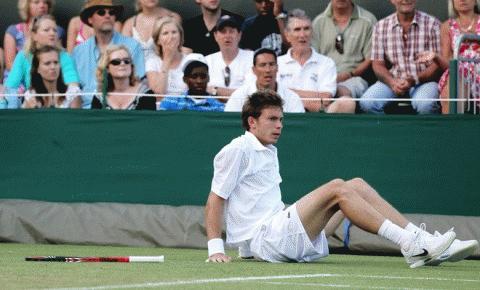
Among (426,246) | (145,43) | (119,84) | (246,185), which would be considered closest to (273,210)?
(246,185)

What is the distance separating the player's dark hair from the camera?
31.0ft

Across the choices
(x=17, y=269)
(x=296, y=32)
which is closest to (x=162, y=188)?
(x=296, y=32)

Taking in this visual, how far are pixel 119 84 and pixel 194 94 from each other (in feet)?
2.83

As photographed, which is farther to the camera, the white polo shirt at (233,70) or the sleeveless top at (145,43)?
the sleeveless top at (145,43)

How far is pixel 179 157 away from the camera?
13.2m

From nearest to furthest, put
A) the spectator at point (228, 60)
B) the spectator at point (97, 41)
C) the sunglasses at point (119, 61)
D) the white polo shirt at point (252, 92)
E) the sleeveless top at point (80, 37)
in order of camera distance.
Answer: the white polo shirt at point (252, 92)
the sunglasses at point (119, 61)
the spectator at point (228, 60)
the spectator at point (97, 41)
the sleeveless top at point (80, 37)

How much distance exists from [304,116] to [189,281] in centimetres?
543

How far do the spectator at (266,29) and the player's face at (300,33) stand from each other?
58cm

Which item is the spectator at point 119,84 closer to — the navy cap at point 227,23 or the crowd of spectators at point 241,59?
the crowd of spectators at point 241,59

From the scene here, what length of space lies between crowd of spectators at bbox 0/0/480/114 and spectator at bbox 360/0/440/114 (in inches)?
0.4

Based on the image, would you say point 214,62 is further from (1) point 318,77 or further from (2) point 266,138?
(2) point 266,138

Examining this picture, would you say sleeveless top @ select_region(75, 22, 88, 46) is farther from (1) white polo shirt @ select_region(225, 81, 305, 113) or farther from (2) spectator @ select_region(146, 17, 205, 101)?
(1) white polo shirt @ select_region(225, 81, 305, 113)

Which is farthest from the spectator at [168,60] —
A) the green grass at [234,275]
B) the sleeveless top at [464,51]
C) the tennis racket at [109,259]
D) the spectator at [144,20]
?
the tennis racket at [109,259]

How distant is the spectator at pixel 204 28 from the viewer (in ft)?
48.9
